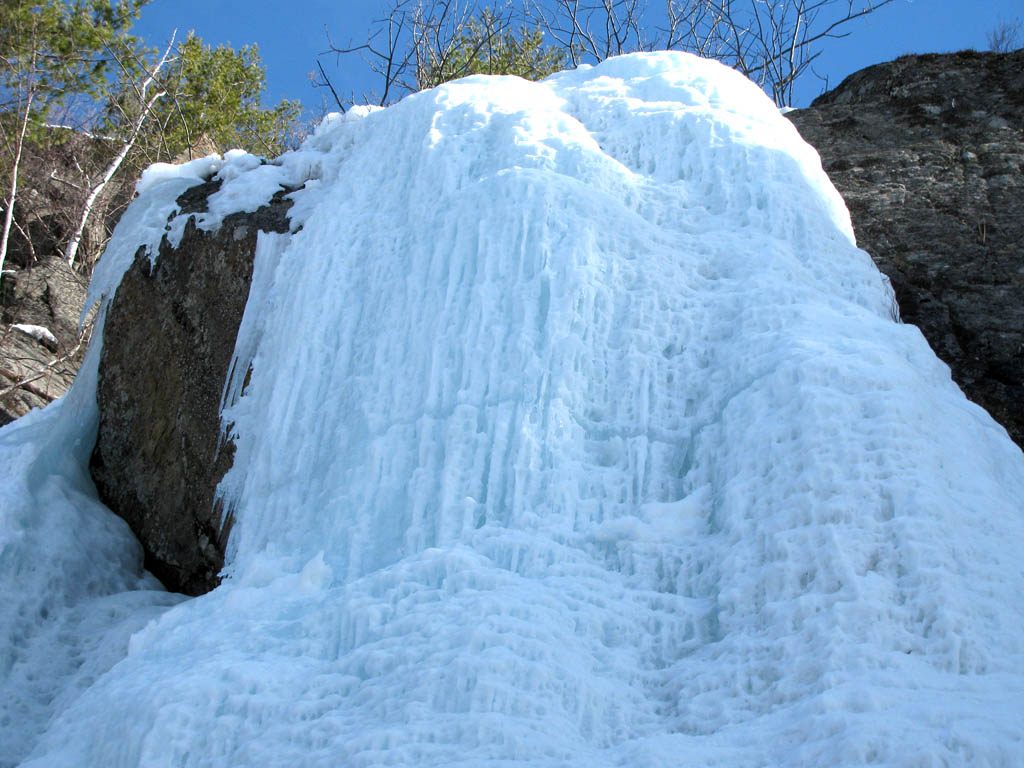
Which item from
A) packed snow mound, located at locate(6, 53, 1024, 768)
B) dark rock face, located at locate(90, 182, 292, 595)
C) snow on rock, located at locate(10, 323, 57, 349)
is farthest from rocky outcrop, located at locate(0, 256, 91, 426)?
packed snow mound, located at locate(6, 53, 1024, 768)

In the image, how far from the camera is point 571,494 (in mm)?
4387

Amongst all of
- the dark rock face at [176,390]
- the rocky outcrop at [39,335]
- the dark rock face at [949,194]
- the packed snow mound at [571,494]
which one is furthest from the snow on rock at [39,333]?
the dark rock face at [949,194]

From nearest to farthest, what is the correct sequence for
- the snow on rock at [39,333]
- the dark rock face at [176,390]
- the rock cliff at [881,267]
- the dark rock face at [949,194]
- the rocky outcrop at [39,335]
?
the dark rock face at [949,194], the rock cliff at [881,267], the dark rock face at [176,390], the rocky outcrop at [39,335], the snow on rock at [39,333]

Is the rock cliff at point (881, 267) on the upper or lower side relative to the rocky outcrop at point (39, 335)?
lower

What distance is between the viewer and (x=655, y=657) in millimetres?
3807

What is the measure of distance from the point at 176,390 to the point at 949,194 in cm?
565

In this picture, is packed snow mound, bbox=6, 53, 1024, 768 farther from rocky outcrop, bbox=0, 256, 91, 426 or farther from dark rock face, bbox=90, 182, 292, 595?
rocky outcrop, bbox=0, 256, 91, 426

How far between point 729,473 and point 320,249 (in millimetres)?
3012

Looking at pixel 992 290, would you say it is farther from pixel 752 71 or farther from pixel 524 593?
pixel 752 71

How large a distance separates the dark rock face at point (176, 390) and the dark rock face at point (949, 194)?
13.9 ft

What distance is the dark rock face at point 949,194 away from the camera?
237 inches

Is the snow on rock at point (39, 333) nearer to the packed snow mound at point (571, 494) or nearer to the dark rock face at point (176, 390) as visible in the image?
the dark rock face at point (176, 390)

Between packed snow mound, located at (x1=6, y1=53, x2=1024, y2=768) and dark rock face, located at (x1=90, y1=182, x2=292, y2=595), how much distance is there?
0.93 feet

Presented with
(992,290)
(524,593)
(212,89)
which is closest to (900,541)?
(524,593)
